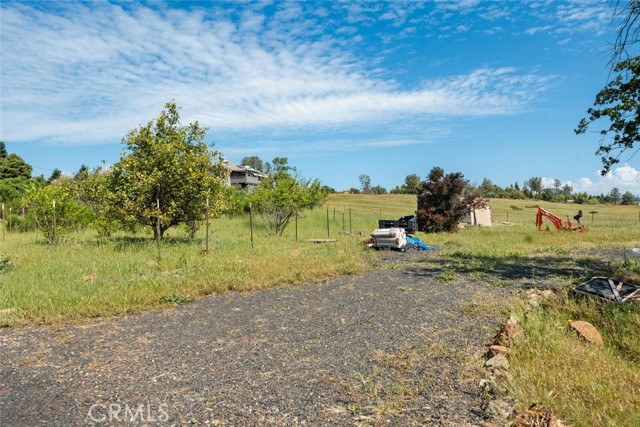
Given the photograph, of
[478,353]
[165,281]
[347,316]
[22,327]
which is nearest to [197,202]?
[165,281]

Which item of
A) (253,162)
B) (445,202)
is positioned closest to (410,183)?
(253,162)

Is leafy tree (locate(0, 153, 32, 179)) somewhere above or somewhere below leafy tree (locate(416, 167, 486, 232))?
above

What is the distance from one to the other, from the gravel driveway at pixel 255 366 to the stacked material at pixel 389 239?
716 cm

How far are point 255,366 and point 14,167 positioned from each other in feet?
172

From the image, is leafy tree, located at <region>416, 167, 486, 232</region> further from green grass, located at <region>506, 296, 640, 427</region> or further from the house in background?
the house in background

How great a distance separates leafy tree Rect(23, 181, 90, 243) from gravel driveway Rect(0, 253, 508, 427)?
34.2ft

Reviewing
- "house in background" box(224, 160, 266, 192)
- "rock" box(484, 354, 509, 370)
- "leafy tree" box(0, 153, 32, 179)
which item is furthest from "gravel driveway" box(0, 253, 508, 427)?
"house in background" box(224, 160, 266, 192)

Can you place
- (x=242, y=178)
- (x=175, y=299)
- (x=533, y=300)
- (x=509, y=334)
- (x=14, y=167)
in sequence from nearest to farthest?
1. (x=509, y=334)
2. (x=533, y=300)
3. (x=175, y=299)
4. (x=14, y=167)
5. (x=242, y=178)

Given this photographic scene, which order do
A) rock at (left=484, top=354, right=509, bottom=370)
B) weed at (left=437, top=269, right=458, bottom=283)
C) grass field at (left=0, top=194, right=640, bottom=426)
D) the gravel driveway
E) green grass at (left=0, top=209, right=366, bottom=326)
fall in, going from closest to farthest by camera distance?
the gravel driveway → grass field at (left=0, top=194, right=640, bottom=426) → rock at (left=484, top=354, right=509, bottom=370) → green grass at (left=0, top=209, right=366, bottom=326) → weed at (left=437, top=269, right=458, bottom=283)

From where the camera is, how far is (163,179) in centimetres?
1327

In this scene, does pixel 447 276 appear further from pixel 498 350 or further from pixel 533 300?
pixel 498 350

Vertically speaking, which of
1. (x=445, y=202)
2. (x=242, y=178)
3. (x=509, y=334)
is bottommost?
(x=509, y=334)

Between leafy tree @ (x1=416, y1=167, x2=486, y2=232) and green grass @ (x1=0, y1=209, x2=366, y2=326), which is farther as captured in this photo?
leafy tree @ (x1=416, y1=167, x2=486, y2=232)

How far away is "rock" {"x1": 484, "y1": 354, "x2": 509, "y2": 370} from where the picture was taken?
4002 millimetres
